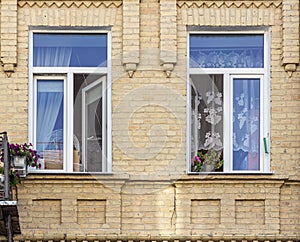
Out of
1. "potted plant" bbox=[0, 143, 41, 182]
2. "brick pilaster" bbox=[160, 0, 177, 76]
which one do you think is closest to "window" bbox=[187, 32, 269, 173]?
"brick pilaster" bbox=[160, 0, 177, 76]

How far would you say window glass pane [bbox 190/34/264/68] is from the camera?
52.0 ft

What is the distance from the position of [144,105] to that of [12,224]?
2393mm

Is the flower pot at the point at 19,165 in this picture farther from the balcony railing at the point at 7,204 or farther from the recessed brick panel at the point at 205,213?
the recessed brick panel at the point at 205,213

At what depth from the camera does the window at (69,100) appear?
15.7m

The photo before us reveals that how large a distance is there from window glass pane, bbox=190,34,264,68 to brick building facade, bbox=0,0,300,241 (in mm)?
128

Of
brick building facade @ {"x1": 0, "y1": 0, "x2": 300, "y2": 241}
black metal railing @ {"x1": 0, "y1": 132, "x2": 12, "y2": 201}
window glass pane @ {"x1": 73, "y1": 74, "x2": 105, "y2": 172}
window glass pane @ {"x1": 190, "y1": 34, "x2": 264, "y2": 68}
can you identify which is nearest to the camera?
black metal railing @ {"x1": 0, "y1": 132, "x2": 12, "y2": 201}

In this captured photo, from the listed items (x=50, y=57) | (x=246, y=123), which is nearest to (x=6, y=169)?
(x=50, y=57)

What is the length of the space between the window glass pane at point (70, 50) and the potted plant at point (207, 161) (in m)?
1.75

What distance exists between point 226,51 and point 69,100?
219 centimetres

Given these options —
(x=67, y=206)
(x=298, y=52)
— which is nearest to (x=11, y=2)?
(x=67, y=206)

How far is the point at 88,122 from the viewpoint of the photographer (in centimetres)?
1580

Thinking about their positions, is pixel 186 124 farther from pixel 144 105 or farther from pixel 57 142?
pixel 57 142

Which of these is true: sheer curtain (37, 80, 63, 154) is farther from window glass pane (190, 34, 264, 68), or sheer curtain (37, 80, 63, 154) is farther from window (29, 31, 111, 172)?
window glass pane (190, 34, 264, 68)

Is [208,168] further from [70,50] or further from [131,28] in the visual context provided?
[70,50]
